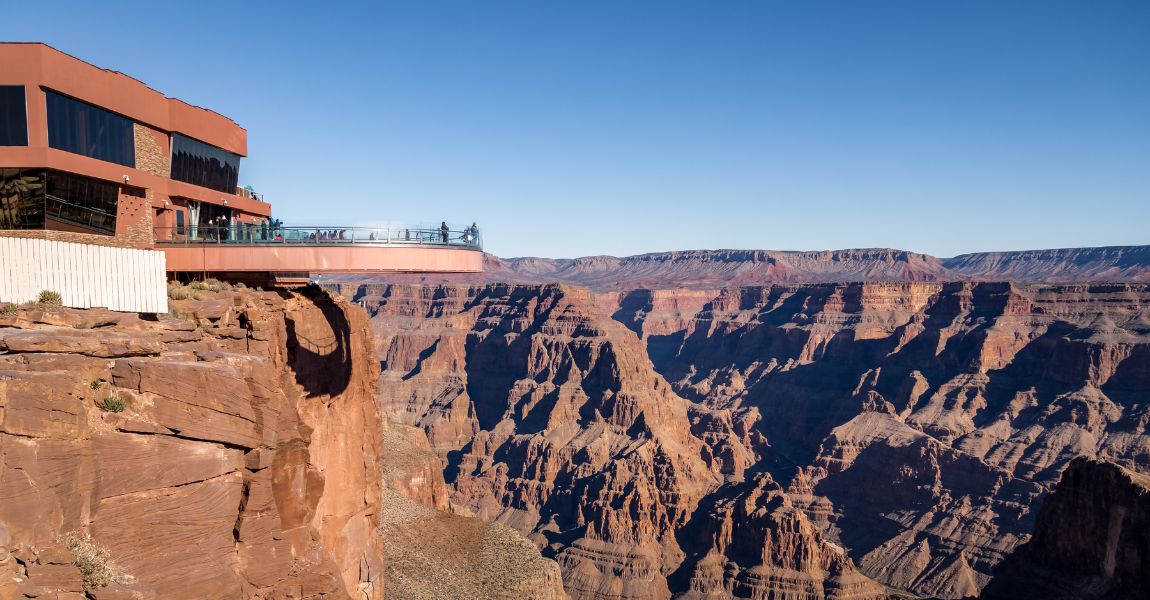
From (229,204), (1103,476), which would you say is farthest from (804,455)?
(229,204)

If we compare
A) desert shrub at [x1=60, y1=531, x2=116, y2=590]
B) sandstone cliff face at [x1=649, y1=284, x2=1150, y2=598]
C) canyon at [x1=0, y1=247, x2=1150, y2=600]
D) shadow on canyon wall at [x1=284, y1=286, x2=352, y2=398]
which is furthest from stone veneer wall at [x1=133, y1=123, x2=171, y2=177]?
sandstone cliff face at [x1=649, y1=284, x2=1150, y2=598]

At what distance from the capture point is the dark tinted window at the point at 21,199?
24656mm

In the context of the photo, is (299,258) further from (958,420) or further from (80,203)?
(958,420)

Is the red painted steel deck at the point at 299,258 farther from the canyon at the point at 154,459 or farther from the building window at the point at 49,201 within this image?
the canyon at the point at 154,459

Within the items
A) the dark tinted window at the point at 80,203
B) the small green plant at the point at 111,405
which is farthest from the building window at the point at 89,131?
the small green plant at the point at 111,405

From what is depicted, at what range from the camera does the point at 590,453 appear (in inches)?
5399

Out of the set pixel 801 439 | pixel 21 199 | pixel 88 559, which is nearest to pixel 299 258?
pixel 21 199

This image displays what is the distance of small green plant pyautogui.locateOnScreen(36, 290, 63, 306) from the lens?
19.9 m

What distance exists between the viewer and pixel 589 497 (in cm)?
12081

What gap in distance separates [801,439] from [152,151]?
15749 centimetres

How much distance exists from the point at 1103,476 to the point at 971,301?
135669 millimetres

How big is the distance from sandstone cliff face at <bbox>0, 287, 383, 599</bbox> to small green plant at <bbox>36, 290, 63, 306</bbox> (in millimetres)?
1132

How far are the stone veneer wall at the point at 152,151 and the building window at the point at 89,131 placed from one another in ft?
1.19

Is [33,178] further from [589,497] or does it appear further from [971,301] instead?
[971,301]
